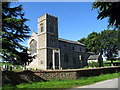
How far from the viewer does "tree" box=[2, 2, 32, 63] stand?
8805 mm

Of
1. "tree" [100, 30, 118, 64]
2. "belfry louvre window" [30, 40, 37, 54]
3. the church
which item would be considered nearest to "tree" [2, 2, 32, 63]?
the church

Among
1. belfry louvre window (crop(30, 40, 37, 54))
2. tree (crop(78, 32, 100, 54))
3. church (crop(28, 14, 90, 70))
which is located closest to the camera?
church (crop(28, 14, 90, 70))

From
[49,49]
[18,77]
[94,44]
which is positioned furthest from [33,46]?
[94,44]

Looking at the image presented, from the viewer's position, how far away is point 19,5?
10.8 meters

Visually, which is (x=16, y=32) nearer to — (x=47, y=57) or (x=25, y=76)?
(x=25, y=76)

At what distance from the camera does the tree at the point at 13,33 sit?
880 centimetres

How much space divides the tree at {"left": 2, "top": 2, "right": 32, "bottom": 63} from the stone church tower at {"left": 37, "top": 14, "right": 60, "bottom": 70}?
15.9 meters

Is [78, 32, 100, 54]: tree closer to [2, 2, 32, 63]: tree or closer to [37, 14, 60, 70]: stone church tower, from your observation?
[37, 14, 60, 70]: stone church tower

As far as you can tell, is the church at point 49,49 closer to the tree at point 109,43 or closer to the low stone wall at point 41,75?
the low stone wall at point 41,75

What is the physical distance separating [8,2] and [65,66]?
76.2 feet

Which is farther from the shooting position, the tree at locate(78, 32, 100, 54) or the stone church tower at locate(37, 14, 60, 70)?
the tree at locate(78, 32, 100, 54)

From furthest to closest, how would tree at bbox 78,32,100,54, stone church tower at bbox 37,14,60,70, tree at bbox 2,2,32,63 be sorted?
tree at bbox 78,32,100,54, stone church tower at bbox 37,14,60,70, tree at bbox 2,2,32,63

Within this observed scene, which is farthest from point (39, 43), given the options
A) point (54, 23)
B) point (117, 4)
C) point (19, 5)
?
point (117, 4)

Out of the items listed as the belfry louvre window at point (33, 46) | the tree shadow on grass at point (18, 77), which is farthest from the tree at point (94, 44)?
the tree shadow on grass at point (18, 77)
